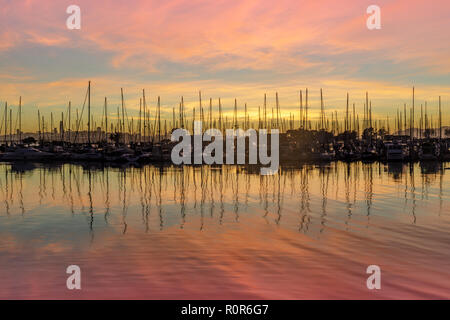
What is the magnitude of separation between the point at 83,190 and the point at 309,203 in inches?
829

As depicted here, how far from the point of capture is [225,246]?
739 inches

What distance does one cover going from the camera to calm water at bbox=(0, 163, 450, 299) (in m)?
13.3

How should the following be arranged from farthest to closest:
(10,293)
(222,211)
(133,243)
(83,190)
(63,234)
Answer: (83,190), (222,211), (63,234), (133,243), (10,293)

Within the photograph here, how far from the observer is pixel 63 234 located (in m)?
21.2

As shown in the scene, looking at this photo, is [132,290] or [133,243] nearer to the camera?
[132,290]

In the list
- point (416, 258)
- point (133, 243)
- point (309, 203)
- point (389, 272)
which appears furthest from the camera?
point (309, 203)

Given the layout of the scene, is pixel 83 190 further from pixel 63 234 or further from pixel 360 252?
pixel 360 252

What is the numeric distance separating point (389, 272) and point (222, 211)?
15481mm

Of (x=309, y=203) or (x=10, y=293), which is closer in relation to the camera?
(x=10, y=293)

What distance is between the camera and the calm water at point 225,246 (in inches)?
523
